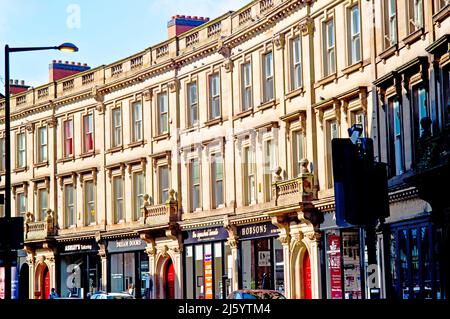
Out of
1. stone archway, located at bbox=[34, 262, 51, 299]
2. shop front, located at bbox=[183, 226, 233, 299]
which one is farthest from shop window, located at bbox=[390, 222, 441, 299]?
stone archway, located at bbox=[34, 262, 51, 299]

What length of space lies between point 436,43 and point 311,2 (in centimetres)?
1224

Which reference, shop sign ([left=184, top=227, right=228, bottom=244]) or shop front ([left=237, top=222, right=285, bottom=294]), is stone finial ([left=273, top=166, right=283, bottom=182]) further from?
shop sign ([left=184, top=227, right=228, bottom=244])

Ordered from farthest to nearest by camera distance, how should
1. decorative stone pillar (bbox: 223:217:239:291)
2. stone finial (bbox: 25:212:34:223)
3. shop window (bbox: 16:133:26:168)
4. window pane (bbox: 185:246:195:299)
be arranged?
shop window (bbox: 16:133:26:168) → stone finial (bbox: 25:212:34:223) → window pane (bbox: 185:246:195:299) → decorative stone pillar (bbox: 223:217:239:291)

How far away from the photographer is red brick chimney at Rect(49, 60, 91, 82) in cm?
6775

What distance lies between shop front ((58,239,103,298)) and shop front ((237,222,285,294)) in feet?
45.1

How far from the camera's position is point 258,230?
45.0 metres

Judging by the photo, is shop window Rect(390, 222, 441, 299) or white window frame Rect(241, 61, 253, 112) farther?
white window frame Rect(241, 61, 253, 112)

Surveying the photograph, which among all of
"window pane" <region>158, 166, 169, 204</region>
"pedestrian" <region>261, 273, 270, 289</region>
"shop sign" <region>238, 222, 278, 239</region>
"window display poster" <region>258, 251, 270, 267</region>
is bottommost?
"pedestrian" <region>261, 273, 270, 289</region>

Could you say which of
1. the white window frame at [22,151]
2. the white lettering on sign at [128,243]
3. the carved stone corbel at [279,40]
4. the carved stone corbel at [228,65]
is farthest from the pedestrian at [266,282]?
the white window frame at [22,151]

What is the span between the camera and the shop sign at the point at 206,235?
4819 centimetres

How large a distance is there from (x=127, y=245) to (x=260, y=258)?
12.9m

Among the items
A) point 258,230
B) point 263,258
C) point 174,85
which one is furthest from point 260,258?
point 174,85

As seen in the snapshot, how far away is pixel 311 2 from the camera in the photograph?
134 ft
